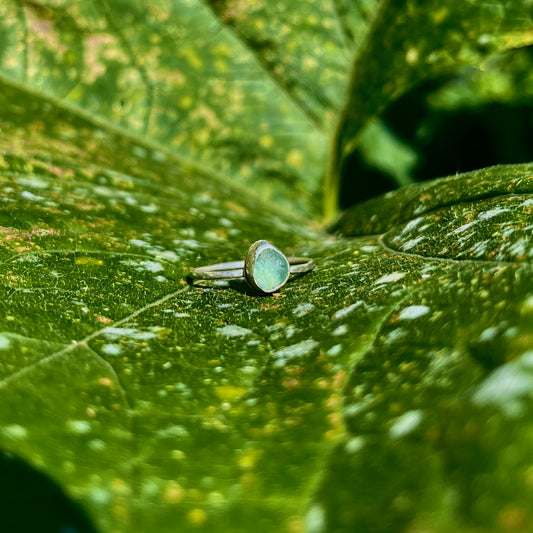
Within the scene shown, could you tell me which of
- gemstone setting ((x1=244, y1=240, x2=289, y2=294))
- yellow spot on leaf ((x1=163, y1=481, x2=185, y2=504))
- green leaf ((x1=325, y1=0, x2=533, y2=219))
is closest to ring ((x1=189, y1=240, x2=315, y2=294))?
gemstone setting ((x1=244, y1=240, x2=289, y2=294))

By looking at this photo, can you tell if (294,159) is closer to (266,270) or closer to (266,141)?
(266,141)

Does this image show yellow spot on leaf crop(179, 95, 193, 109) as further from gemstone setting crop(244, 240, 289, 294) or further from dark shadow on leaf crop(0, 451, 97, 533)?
dark shadow on leaf crop(0, 451, 97, 533)

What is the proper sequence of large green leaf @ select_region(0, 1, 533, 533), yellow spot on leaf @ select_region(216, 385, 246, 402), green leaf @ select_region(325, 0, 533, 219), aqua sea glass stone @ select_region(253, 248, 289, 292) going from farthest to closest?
green leaf @ select_region(325, 0, 533, 219), aqua sea glass stone @ select_region(253, 248, 289, 292), yellow spot on leaf @ select_region(216, 385, 246, 402), large green leaf @ select_region(0, 1, 533, 533)

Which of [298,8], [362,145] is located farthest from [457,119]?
[298,8]

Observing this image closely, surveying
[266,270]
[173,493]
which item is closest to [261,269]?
[266,270]

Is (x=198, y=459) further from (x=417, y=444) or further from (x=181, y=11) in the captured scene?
(x=181, y=11)

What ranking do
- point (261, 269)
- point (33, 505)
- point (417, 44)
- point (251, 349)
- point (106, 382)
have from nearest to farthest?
point (33, 505)
point (106, 382)
point (251, 349)
point (261, 269)
point (417, 44)

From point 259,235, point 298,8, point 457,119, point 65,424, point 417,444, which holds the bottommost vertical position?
point 417,444
